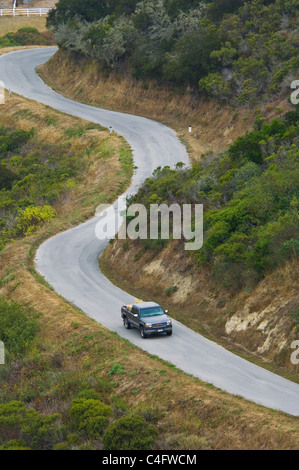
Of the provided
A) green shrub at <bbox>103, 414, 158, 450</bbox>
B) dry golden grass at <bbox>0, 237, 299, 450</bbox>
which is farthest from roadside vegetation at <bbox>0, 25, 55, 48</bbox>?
green shrub at <bbox>103, 414, 158, 450</bbox>

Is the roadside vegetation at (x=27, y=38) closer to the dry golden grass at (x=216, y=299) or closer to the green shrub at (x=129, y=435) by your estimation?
the dry golden grass at (x=216, y=299)

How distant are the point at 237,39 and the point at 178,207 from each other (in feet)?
83.9

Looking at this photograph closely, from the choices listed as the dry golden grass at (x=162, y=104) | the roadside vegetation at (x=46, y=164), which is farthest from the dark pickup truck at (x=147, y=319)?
the dry golden grass at (x=162, y=104)

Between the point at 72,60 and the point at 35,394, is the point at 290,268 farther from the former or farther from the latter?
the point at 72,60

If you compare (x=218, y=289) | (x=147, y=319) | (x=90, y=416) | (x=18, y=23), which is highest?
(x=18, y=23)

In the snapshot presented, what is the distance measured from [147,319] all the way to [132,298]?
494 centimetres

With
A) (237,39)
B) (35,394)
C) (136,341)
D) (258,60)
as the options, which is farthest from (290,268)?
(237,39)

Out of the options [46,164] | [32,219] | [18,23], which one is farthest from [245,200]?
[18,23]

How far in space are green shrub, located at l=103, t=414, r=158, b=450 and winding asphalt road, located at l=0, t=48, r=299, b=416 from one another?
12.0ft

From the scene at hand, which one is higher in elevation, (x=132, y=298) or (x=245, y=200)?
(x=245, y=200)

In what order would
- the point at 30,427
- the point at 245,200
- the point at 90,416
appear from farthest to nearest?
1. the point at 245,200
2. the point at 30,427
3. the point at 90,416

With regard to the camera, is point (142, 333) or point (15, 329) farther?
point (15, 329)

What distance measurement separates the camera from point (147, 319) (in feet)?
91.7

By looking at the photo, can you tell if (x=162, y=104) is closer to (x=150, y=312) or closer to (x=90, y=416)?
(x=150, y=312)
